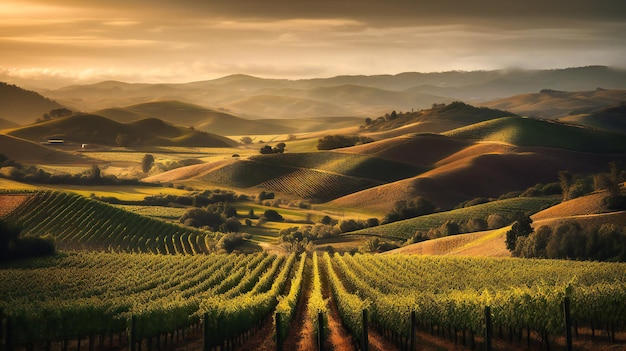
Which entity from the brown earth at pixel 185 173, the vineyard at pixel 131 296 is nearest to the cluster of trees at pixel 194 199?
the brown earth at pixel 185 173

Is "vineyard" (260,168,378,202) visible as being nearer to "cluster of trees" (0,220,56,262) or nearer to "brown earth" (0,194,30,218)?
"brown earth" (0,194,30,218)

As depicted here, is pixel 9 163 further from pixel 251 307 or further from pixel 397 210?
pixel 251 307

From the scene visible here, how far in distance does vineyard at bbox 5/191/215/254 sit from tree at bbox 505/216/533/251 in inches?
1478

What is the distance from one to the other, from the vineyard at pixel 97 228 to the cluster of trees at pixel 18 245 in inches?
540

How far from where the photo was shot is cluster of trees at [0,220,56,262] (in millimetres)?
81625

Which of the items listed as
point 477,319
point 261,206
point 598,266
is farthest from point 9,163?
point 477,319

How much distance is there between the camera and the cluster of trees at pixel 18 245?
8162 centimetres

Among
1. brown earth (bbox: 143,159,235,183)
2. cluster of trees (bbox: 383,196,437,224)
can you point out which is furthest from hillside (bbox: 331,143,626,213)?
brown earth (bbox: 143,159,235,183)

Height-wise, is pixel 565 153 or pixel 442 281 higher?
pixel 565 153

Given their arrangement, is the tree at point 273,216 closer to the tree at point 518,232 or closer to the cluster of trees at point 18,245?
the cluster of trees at point 18,245

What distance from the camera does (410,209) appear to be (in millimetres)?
141625

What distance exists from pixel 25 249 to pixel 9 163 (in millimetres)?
108948

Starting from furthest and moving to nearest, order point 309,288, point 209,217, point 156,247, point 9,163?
point 9,163
point 209,217
point 156,247
point 309,288

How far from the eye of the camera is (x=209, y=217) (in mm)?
133875
